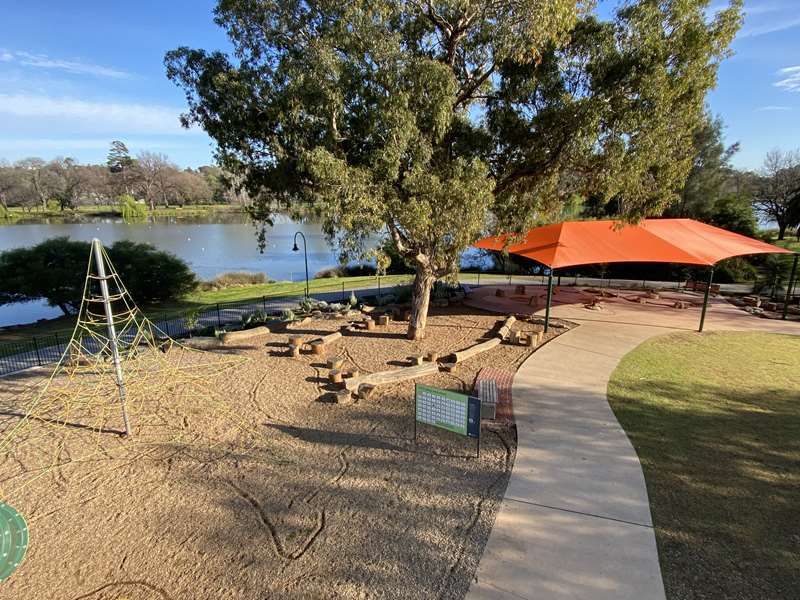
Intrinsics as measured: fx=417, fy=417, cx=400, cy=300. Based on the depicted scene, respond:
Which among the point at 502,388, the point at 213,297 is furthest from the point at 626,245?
the point at 213,297

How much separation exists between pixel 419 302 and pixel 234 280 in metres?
23.3

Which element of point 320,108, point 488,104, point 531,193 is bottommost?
point 531,193

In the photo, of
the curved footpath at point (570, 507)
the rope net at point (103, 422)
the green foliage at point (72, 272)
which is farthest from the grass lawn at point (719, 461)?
the green foliage at point (72, 272)

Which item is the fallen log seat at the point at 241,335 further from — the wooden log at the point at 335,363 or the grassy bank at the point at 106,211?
the grassy bank at the point at 106,211

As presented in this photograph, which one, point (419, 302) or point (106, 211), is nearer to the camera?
point (419, 302)

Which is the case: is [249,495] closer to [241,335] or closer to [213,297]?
[241,335]

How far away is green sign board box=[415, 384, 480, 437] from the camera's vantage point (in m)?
6.05

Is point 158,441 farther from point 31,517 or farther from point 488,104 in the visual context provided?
point 488,104

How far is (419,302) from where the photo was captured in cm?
1228

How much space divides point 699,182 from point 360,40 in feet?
90.9

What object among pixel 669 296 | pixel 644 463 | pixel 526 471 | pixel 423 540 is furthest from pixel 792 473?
pixel 669 296

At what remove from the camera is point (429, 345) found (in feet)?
38.7

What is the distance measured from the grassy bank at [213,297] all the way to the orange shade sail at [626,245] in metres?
11.3

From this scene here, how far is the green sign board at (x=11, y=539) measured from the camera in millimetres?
4516
